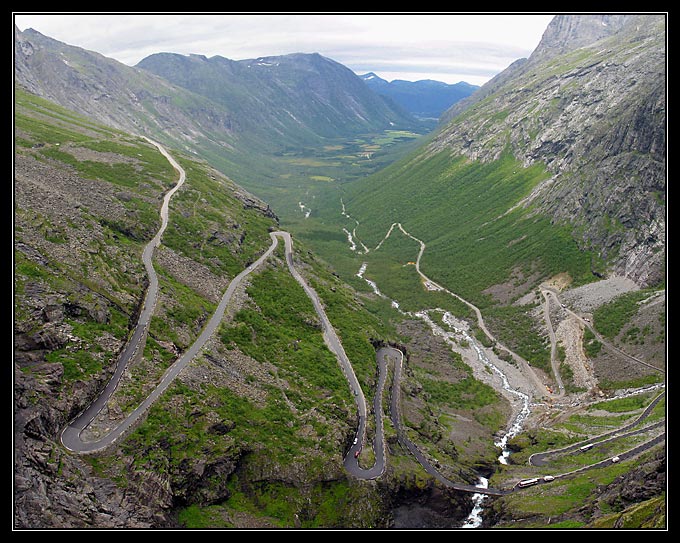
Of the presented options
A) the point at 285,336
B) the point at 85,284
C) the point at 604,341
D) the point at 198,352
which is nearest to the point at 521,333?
the point at 604,341

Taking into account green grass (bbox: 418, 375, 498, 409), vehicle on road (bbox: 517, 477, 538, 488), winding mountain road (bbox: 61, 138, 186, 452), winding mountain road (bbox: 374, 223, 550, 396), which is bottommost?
green grass (bbox: 418, 375, 498, 409)

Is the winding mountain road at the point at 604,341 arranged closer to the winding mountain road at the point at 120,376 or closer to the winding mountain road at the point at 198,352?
the winding mountain road at the point at 198,352

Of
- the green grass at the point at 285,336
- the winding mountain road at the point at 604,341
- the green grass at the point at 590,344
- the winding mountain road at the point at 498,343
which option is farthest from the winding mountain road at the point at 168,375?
the winding mountain road at the point at 604,341

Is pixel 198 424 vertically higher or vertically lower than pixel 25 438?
lower

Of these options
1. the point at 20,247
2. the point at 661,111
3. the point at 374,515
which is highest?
the point at 661,111

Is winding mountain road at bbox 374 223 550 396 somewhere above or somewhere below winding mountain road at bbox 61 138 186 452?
below

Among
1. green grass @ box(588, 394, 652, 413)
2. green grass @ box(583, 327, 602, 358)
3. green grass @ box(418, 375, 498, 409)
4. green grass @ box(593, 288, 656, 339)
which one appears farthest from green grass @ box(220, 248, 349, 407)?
green grass @ box(593, 288, 656, 339)

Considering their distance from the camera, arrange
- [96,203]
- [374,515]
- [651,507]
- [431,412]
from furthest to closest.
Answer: [96,203], [431,412], [374,515], [651,507]

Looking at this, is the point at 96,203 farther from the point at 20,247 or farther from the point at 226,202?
the point at 226,202

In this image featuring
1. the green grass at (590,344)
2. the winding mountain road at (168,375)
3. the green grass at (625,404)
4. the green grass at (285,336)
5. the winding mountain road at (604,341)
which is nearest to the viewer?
the winding mountain road at (168,375)

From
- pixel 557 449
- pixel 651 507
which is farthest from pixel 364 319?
pixel 651 507

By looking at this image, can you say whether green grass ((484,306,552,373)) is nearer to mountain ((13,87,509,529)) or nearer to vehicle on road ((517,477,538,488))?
mountain ((13,87,509,529))
